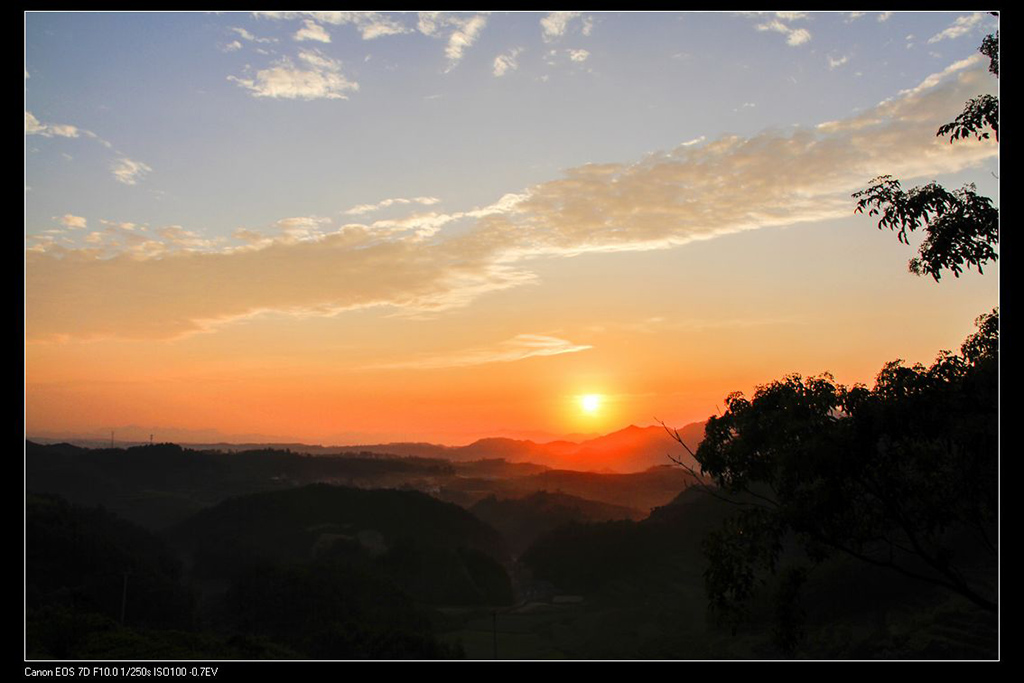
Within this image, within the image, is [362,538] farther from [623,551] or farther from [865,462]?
[865,462]

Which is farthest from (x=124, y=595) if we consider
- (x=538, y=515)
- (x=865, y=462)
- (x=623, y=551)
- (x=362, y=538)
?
(x=538, y=515)

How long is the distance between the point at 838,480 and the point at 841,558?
62.1m

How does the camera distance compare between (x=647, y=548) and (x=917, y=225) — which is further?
(x=647, y=548)

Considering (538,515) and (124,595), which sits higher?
(124,595)

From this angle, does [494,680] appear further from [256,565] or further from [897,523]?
[256,565]

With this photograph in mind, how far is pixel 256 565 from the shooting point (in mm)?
83625

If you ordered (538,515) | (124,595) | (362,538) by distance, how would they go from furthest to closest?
(538,515) < (362,538) < (124,595)

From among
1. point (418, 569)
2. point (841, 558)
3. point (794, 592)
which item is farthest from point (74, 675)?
point (418, 569)

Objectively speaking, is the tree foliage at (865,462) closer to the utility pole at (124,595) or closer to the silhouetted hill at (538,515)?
the utility pole at (124,595)

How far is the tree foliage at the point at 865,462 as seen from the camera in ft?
48.9

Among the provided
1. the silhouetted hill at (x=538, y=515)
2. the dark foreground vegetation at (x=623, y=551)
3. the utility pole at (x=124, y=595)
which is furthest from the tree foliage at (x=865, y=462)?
the silhouetted hill at (x=538, y=515)

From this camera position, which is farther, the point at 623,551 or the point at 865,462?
the point at 623,551

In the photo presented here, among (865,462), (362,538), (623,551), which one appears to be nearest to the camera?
(865,462)

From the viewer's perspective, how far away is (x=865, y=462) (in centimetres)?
1568
